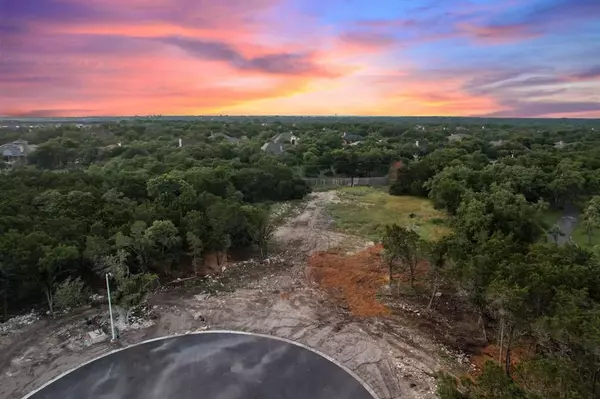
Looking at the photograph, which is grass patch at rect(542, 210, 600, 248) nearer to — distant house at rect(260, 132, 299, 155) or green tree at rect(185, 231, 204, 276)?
green tree at rect(185, 231, 204, 276)

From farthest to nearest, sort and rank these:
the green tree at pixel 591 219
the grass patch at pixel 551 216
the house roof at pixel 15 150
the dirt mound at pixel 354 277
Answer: the house roof at pixel 15 150
the grass patch at pixel 551 216
the green tree at pixel 591 219
the dirt mound at pixel 354 277

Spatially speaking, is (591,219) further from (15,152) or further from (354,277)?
(15,152)

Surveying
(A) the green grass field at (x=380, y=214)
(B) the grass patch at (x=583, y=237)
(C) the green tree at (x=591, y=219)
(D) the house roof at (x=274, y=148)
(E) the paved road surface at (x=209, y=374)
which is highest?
(D) the house roof at (x=274, y=148)

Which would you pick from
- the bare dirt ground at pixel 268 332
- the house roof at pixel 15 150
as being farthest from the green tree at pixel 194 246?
the house roof at pixel 15 150

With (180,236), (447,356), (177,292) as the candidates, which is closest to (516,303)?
(447,356)

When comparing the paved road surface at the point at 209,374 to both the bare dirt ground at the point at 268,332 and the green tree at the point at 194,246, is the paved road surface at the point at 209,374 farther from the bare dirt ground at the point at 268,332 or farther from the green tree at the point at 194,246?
the green tree at the point at 194,246

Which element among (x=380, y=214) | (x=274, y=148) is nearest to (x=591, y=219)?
(x=380, y=214)

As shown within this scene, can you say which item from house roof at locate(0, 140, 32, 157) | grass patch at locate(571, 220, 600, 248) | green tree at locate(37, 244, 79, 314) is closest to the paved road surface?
green tree at locate(37, 244, 79, 314)

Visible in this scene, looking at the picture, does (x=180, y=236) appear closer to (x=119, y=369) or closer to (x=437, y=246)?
(x=119, y=369)
